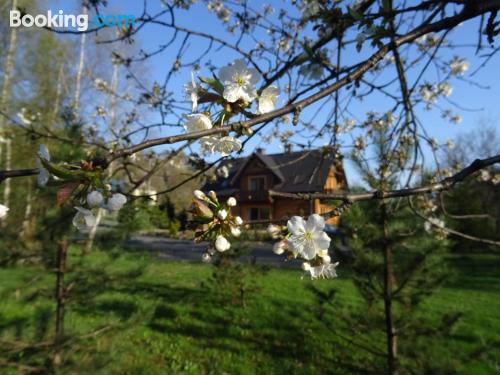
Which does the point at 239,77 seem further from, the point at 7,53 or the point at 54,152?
the point at 7,53

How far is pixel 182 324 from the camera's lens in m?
5.63

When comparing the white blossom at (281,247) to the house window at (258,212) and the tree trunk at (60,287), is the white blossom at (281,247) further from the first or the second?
the house window at (258,212)

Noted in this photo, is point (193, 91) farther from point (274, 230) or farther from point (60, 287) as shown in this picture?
point (60, 287)

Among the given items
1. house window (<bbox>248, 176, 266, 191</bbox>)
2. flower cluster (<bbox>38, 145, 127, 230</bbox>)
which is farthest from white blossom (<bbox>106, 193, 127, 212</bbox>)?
house window (<bbox>248, 176, 266, 191</bbox>)

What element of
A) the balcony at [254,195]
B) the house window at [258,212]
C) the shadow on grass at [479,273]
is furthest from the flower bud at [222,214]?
the house window at [258,212]

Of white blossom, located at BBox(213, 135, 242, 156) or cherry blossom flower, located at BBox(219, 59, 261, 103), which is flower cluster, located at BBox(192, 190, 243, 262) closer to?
white blossom, located at BBox(213, 135, 242, 156)

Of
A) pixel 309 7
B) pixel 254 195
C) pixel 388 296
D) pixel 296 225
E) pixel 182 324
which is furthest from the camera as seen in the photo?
pixel 254 195

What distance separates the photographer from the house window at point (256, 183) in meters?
21.1

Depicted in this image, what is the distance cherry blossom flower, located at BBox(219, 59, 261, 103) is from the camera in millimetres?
874

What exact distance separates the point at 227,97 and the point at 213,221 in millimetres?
320

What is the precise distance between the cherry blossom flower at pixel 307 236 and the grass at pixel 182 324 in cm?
267

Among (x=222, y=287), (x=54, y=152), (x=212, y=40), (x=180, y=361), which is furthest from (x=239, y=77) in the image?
(x=222, y=287)

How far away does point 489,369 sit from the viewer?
3.75m

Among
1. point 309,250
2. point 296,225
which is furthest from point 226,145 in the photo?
point 309,250
